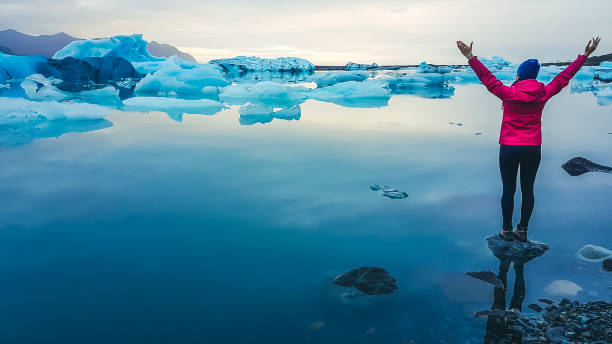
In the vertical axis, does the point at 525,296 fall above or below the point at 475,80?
below

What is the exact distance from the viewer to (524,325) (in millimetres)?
2047

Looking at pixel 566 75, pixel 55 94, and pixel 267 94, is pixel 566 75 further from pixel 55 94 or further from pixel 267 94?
pixel 55 94

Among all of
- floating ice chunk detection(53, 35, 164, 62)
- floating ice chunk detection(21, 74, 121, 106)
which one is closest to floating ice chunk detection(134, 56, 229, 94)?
floating ice chunk detection(21, 74, 121, 106)

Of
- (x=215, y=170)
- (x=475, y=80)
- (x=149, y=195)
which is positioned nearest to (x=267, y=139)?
(x=215, y=170)

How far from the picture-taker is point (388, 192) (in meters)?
4.38

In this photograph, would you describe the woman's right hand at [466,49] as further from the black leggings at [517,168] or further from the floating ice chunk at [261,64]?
the floating ice chunk at [261,64]

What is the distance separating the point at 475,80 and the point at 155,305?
41.7m

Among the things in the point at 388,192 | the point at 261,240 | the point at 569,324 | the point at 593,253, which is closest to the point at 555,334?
the point at 569,324

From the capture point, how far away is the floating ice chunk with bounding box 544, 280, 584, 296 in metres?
2.42

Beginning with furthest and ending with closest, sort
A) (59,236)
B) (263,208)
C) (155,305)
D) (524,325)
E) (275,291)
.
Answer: (263,208) < (59,236) < (275,291) < (155,305) < (524,325)

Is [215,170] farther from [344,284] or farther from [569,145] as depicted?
[569,145]

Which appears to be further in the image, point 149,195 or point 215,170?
point 215,170

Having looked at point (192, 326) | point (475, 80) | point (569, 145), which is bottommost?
point (192, 326)

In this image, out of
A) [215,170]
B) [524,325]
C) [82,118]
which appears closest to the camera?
[524,325]
